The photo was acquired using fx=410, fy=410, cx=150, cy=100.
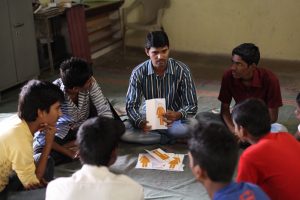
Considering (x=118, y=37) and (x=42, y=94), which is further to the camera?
(x=118, y=37)

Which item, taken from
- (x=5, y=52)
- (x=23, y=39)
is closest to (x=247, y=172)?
(x=5, y=52)

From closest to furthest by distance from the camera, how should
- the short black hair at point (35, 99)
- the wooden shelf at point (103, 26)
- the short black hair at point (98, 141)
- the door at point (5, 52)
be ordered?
the short black hair at point (98, 141) → the short black hair at point (35, 99) → the door at point (5, 52) → the wooden shelf at point (103, 26)

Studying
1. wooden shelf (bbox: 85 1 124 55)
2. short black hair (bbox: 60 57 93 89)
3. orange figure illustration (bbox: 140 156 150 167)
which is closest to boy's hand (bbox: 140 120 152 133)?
orange figure illustration (bbox: 140 156 150 167)

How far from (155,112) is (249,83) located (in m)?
0.76

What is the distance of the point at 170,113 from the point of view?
10.0 ft

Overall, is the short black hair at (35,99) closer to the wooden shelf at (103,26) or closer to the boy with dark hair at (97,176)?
the boy with dark hair at (97,176)

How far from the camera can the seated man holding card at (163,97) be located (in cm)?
316

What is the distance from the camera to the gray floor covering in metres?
2.65

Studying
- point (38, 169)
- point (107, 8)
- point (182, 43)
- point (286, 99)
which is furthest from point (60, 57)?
point (38, 169)

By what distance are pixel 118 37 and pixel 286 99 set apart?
125 inches

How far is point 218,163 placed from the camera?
147 centimetres

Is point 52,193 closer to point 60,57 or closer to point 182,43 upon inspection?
point 60,57

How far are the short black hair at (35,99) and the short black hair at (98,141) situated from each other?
670 millimetres

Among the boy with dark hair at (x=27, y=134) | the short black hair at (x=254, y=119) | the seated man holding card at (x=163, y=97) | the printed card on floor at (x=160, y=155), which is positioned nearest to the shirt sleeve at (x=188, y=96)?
the seated man holding card at (x=163, y=97)
